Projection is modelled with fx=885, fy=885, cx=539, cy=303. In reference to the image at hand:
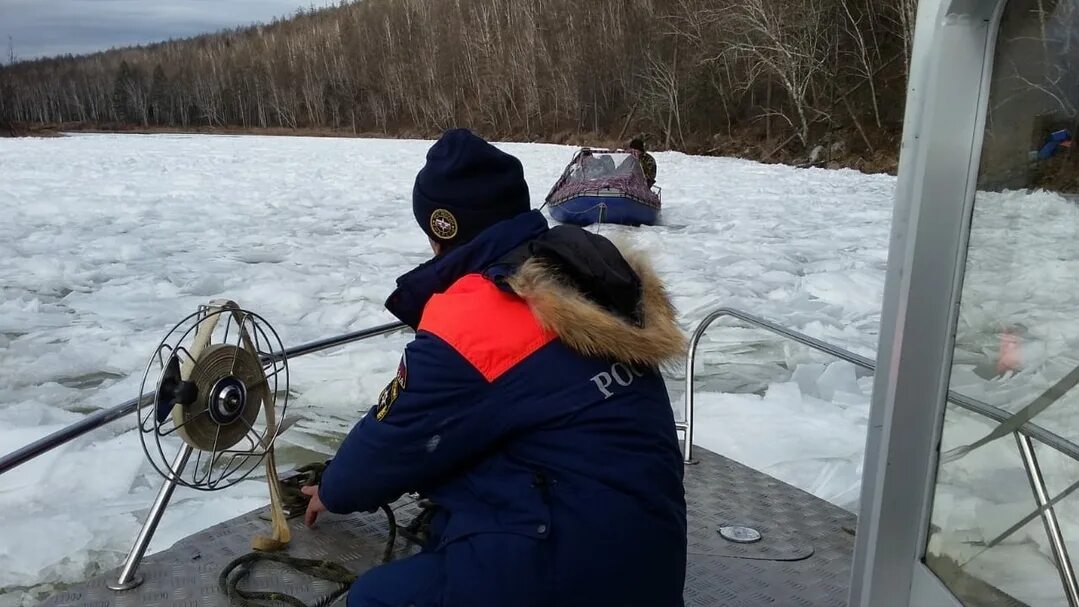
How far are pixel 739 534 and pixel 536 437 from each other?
55.1 inches

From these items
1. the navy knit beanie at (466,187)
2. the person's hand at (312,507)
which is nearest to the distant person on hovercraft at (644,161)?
the person's hand at (312,507)

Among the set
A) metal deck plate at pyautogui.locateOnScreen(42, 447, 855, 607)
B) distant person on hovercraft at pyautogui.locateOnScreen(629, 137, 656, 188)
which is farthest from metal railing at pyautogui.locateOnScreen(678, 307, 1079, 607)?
distant person on hovercraft at pyautogui.locateOnScreen(629, 137, 656, 188)

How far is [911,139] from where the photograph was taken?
135 cm

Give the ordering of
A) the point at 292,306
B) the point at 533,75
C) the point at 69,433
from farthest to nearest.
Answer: the point at 533,75 < the point at 292,306 < the point at 69,433

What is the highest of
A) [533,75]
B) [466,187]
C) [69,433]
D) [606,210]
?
[533,75]

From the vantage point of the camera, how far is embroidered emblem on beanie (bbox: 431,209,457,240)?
5.22 ft

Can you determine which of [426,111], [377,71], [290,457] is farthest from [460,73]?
[290,457]

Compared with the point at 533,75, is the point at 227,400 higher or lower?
lower

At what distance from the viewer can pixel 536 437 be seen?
4.49ft

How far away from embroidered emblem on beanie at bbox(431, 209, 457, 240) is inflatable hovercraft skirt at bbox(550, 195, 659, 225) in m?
8.59

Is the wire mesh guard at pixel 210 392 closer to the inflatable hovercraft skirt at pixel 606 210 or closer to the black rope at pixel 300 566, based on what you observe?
the black rope at pixel 300 566

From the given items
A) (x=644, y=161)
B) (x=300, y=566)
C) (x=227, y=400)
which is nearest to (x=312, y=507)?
(x=300, y=566)

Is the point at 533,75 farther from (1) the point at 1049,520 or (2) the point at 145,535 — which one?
(1) the point at 1049,520

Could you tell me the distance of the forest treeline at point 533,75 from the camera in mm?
23672
